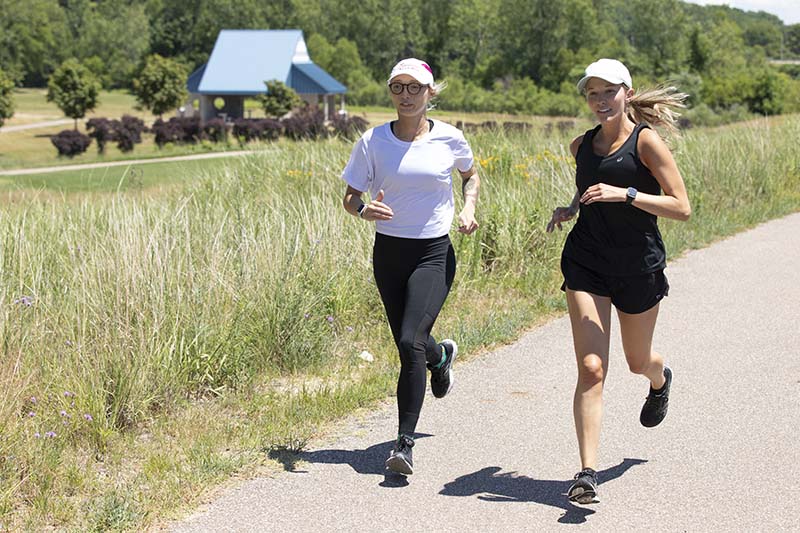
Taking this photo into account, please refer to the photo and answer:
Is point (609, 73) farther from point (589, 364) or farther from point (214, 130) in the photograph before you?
point (214, 130)

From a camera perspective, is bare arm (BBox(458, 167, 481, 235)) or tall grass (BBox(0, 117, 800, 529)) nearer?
tall grass (BBox(0, 117, 800, 529))

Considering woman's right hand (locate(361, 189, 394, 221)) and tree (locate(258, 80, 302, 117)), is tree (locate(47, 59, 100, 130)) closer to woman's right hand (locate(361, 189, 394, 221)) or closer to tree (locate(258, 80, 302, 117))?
tree (locate(258, 80, 302, 117))

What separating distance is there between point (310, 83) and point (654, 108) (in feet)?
203

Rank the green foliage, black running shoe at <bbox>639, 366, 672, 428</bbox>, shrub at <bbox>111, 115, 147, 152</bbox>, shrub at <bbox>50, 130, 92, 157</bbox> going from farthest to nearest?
the green foliage < shrub at <bbox>111, 115, 147, 152</bbox> < shrub at <bbox>50, 130, 92, 157</bbox> < black running shoe at <bbox>639, 366, 672, 428</bbox>

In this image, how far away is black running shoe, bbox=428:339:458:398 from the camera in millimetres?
5992

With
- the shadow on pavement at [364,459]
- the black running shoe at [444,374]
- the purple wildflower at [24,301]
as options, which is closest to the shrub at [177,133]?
the purple wildflower at [24,301]

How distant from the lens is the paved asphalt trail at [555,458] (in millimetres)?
4617

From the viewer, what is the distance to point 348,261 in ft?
28.4

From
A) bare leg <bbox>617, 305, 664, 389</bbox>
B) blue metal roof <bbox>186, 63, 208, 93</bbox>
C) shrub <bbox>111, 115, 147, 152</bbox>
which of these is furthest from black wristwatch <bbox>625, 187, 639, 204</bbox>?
blue metal roof <bbox>186, 63, 208, 93</bbox>

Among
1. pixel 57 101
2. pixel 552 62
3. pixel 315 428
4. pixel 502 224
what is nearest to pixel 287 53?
pixel 57 101

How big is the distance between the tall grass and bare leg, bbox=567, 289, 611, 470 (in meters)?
1.66

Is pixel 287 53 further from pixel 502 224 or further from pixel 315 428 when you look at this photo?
pixel 315 428

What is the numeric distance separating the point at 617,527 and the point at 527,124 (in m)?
14.0

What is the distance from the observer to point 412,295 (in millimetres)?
5363
